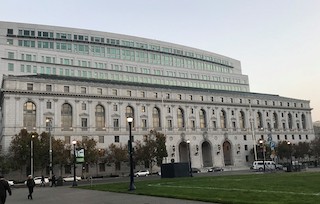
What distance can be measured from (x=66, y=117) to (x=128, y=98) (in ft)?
59.4

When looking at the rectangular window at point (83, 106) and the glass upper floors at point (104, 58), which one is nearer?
the rectangular window at point (83, 106)

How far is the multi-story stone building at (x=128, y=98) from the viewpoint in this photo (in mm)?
83625

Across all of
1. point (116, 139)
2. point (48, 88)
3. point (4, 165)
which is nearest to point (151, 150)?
point (116, 139)

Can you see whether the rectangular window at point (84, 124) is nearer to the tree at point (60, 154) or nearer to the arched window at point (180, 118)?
the tree at point (60, 154)

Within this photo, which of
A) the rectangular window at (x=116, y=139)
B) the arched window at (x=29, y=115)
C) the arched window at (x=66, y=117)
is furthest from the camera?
the rectangular window at (x=116, y=139)

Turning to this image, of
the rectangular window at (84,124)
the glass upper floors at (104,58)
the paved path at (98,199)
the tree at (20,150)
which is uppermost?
the glass upper floors at (104,58)

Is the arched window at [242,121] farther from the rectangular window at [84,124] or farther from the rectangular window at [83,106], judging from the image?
the rectangular window at [83,106]

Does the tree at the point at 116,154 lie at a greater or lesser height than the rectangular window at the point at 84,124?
lesser

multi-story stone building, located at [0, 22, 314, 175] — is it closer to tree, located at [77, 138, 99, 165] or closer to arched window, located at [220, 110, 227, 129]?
arched window, located at [220, 110, 227, 129]

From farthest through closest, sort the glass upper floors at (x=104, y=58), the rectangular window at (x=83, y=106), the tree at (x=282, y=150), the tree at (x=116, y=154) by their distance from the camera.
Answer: the tree at (x=282, y=150) < the glass upper floors at (x=104, y=58) < the rectangular window at (x=83, y=106) < the tree at (x=116, y=154)

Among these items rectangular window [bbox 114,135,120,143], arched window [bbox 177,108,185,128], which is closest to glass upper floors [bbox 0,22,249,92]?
arched window [bbox 177,108,185,128]

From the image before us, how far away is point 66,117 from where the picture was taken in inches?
3391

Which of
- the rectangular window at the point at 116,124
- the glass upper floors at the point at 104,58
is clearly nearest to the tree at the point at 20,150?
the rectangular window at the point at 116,124

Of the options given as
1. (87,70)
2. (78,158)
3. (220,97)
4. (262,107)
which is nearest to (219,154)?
(220,97)
